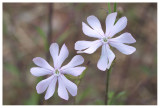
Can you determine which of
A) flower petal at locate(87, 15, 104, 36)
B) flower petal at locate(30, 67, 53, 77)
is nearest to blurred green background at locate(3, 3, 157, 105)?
flower petal at locate(30, 67, 53, 77)

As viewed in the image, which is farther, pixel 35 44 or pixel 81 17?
pixel 35 44

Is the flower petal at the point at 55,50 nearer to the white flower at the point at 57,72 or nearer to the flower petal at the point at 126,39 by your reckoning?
the white flower at the point at 57,72

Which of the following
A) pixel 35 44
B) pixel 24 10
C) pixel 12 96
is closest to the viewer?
pixel 12 96

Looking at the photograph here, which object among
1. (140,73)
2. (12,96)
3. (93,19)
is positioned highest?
(93,19)

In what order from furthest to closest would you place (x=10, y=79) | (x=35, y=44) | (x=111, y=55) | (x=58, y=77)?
Answer: (x=35, y=44)
(x=10, y=79)
(x=58, y=77)
(x=111, y=55)

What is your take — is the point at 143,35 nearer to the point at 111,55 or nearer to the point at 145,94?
the point at 145,94

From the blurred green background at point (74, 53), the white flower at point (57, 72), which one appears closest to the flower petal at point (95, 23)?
the white flower at point (57, 72)

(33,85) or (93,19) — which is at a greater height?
(93,19)

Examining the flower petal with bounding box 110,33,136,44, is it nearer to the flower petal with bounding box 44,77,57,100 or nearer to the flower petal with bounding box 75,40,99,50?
the flower petal with bounding box 75,40,99,50

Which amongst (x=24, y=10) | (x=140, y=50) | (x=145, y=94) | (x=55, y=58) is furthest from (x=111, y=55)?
(x=24, y=10)
